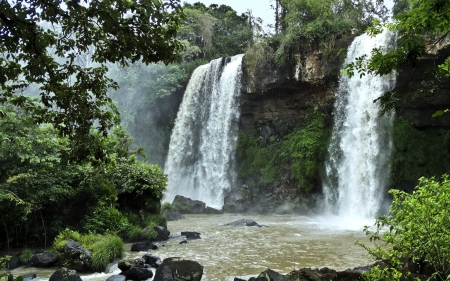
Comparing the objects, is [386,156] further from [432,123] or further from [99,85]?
[99,85]

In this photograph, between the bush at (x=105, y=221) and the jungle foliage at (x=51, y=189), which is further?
the bush at (x=105, y=221)

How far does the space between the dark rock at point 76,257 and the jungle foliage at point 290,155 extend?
13.6 meters

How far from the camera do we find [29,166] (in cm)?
1081

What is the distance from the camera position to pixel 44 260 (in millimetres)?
9047

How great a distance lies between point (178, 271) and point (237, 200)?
46.0ft

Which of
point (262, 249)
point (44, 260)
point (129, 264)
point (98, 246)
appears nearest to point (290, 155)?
point (262, 249)

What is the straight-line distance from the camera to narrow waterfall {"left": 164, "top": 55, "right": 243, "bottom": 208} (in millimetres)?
24500

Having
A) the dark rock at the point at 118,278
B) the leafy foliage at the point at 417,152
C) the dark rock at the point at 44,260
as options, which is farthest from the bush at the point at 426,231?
the leafy foliage at the point at 417,152

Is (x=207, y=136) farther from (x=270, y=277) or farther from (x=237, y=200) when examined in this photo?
(x=270, y=277)

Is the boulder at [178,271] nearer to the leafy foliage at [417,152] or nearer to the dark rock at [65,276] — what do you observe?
the dark rock at [65,276]

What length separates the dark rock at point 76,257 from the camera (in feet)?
28.4

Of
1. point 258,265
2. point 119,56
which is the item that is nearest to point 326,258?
point 258,265

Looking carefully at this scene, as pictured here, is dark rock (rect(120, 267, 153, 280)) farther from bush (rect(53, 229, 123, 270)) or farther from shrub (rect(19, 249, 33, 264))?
shrub (rect(19, 249, 33, 264))

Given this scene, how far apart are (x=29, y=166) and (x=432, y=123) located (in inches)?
676
